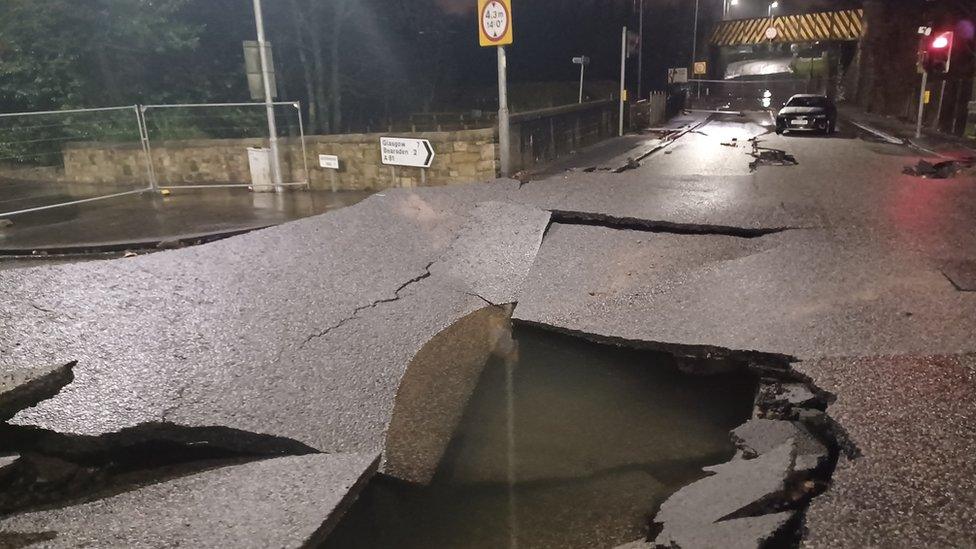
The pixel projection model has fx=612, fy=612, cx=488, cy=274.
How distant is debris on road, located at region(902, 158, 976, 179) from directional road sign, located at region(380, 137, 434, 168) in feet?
32.3

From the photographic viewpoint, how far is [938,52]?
734 inches

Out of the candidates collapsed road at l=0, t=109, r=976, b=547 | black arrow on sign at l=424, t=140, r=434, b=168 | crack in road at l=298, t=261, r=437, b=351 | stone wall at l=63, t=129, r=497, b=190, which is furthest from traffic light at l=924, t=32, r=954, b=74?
crack in road at l=298, t=261, r=437, b=351

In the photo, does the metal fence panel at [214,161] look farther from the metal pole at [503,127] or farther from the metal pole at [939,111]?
the metal pole at [939,111]

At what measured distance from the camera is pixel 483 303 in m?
7.31

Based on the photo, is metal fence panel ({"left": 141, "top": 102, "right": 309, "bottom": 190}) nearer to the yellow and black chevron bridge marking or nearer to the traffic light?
the traffic light

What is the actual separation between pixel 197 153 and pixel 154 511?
35.7ft

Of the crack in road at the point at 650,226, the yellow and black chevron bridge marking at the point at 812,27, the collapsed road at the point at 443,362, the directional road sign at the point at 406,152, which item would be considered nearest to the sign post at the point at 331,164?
the directional road sign at the point at 406,152

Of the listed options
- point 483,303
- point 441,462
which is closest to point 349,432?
point 441,462

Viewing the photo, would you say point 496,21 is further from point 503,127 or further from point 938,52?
point 938,52

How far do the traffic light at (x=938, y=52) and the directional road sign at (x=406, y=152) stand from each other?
16.9m

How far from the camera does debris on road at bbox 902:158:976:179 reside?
40.1 feet

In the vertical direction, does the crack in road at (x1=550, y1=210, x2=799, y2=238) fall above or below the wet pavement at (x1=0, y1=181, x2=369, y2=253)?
below

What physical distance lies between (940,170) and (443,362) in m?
11.9

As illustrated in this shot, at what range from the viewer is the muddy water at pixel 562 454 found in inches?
155
